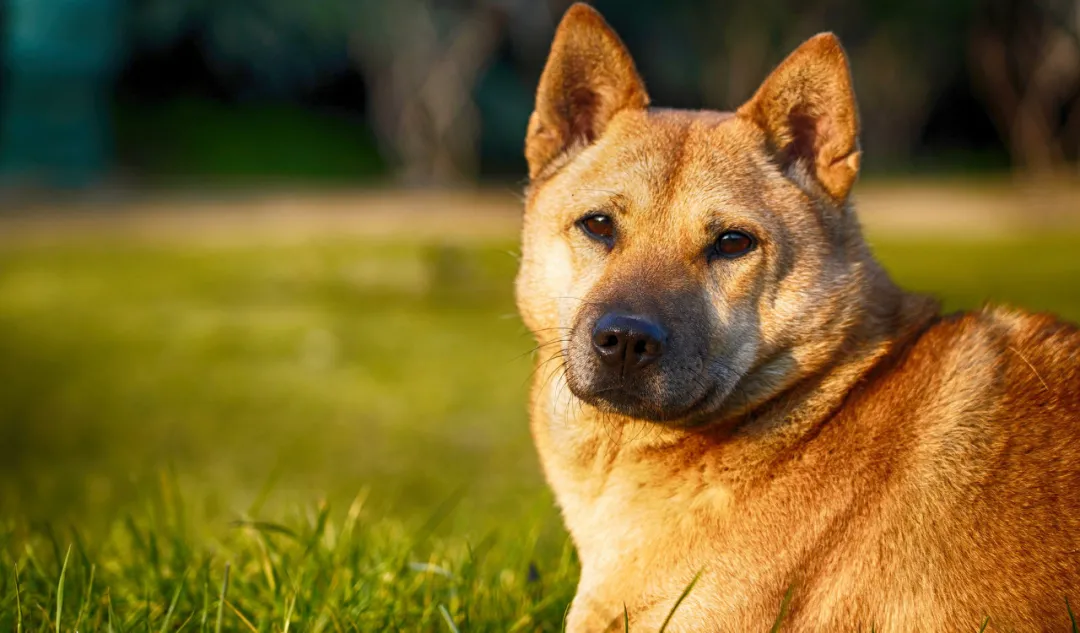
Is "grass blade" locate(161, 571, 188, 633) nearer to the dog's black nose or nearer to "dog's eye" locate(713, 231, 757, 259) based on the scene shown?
the dog's black nose

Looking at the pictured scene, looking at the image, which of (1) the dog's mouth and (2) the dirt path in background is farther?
(2) the dirt path in background

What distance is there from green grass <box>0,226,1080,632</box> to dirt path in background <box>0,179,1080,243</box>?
1913 millimetres

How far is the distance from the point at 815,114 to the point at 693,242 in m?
0.63

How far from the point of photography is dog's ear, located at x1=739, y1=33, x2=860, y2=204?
3518 mm

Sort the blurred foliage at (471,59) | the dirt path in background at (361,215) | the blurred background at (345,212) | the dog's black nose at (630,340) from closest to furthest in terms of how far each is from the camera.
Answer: the dog's black nose at (630,340), the blurred background at (345,212), the dirt path in background at (361,215), the blurred foliage at (471,59)

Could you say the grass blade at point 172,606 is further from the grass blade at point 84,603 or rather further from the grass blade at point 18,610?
the grass blade at point 18,610

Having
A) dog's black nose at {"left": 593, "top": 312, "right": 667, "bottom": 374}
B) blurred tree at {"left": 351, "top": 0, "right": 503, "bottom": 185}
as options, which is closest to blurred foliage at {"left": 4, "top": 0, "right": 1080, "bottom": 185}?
blurred tree at {"left": 351, "top": 0, "right": 503, "bottom": 185}

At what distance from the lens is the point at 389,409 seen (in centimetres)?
1073

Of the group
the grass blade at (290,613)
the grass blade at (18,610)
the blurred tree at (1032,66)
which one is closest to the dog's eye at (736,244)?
the grass blade at (290,613)

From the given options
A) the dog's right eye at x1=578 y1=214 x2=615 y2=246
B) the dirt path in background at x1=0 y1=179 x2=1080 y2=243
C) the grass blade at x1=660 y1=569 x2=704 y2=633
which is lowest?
the dirt path in background at x1=0 y1=179 x2=1080 y2=243

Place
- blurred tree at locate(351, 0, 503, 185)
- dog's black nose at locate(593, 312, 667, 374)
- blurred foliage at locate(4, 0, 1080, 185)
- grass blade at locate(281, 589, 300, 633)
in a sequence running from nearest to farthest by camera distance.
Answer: dog's black nose at locate(593, 312, 667, 374), grass blade at locate(281, 589, 300, 633), blurred tree at locate(351, 0, 503, 185), blurred foliage at locate(4, 0, 1080, 185)

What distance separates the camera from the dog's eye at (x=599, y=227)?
3629 millimetres

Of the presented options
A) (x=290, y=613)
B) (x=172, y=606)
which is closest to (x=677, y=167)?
(x=290, y=613)

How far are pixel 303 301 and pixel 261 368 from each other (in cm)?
396
